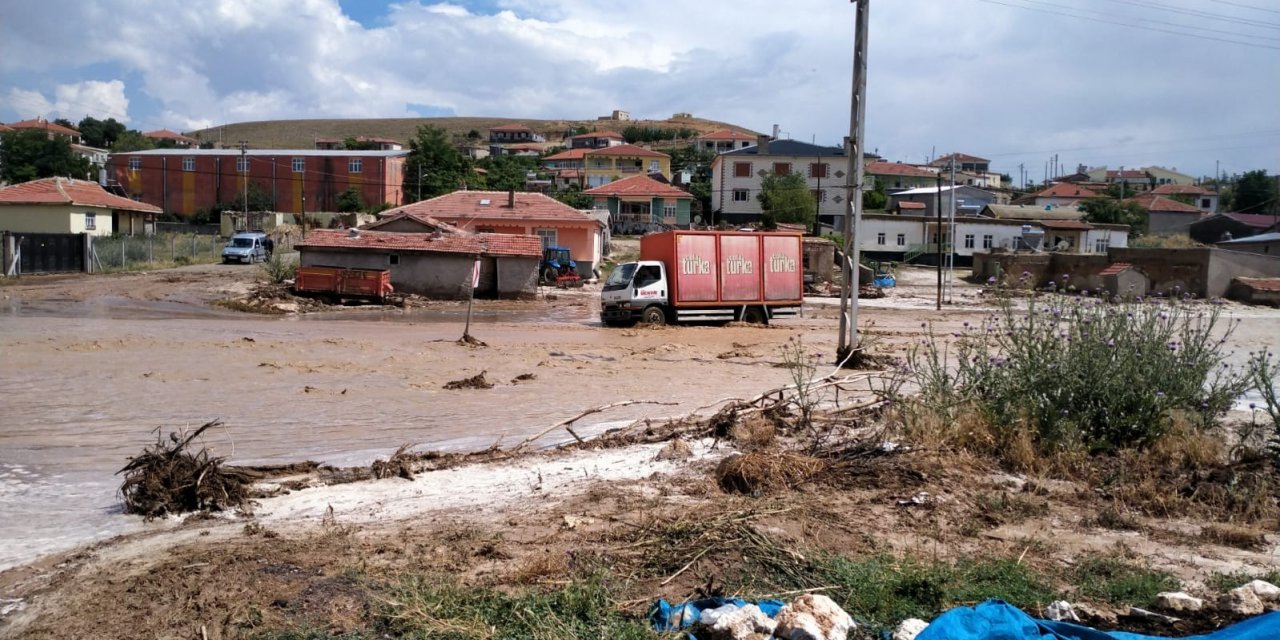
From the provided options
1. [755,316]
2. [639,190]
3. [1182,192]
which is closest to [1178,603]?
[755,316]

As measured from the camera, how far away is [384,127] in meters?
170

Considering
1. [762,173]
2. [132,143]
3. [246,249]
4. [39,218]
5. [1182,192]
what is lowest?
[246,249]

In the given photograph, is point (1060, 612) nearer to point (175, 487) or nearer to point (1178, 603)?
point (1178, 603)

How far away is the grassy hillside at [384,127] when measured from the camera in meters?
161

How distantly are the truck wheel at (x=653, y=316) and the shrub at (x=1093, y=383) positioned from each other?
53.2 ft

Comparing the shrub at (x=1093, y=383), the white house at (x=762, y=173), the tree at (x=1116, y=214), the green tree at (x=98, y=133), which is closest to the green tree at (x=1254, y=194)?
the tree at (x=1116, y=214)

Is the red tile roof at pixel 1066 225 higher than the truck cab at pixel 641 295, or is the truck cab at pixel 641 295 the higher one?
the red tile roof at pixel 1066 225

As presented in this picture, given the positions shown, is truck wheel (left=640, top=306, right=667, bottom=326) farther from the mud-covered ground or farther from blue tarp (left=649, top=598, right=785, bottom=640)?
blue tarp (left=649, top=598, right=785, bottom=640)

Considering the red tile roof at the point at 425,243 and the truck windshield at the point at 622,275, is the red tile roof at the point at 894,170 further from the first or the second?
the truck windshield at the point at 622,275

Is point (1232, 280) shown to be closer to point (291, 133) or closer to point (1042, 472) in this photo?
point (1042, 472)

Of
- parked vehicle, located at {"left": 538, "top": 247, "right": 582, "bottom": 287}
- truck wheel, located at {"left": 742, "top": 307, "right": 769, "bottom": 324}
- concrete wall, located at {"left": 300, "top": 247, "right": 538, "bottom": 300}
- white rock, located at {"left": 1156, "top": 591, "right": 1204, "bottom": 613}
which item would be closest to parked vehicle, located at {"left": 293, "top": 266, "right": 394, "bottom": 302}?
concrete wall, located at {"left": 300, "top": 247, "right": 538, "bottom": 300}

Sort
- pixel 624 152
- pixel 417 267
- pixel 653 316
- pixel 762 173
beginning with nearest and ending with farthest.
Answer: pixel 653 316 → pixel 417 267 → pixel 762 173 → pixel 624 152

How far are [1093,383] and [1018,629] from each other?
482 centimetres

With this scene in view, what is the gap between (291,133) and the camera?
537ft
